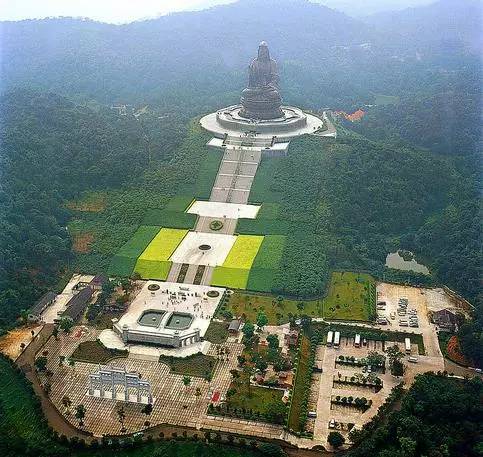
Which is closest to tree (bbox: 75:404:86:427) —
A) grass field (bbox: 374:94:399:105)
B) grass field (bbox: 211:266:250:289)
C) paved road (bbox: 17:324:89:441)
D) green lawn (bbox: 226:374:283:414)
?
paved road (bbox: 17:324:89:441)

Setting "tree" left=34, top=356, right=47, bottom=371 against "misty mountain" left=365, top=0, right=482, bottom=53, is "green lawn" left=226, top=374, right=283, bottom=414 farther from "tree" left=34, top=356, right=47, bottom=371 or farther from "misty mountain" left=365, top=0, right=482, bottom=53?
"misty mountain" left=365, top=0, right=482, bottom=53

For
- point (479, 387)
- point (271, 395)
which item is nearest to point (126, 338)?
point (271, 395)

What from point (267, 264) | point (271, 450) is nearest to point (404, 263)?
point (267, 264)

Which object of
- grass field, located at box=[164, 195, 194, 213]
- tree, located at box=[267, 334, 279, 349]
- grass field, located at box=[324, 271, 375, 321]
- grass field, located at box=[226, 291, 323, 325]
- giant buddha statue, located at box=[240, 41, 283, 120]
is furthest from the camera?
giant buddha statue, located at box=[240, 41, 283, 120]

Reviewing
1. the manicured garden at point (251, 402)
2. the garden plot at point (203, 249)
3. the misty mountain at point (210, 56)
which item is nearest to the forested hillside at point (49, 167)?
the garden plot at point (203, 249)

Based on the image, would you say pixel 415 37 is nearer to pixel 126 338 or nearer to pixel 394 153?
pixel 394 153

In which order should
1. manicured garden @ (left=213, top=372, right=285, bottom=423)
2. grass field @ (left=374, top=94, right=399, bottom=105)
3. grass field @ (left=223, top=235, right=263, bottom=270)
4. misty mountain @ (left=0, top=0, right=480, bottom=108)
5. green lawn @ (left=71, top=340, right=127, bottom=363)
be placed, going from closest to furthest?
manicured garden @ (left=213, top=372, right=285, bottom=423) < green lawn @ (left=71, top=340, right=127, bottom=363) < grass field @ (left=223, top=235, right=263, bottom=270) < grass field @ (left=374, top=94, right=399, bottom=105) < misty mountain @ (left=0, top=0, right=480, bottom=108)

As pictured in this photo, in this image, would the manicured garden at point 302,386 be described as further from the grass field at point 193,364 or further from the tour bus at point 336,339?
the grass field at point 193,364
